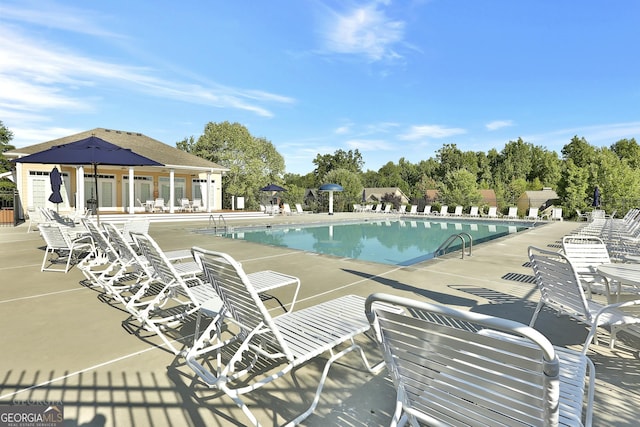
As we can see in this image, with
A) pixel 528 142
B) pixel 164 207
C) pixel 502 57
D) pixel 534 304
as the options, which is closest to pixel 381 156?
pixel 528 142

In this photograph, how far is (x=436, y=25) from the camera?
20.6 m

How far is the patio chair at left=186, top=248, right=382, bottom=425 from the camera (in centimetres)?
206

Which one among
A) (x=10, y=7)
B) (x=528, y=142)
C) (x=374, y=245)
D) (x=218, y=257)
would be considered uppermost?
(x=528, y=142)

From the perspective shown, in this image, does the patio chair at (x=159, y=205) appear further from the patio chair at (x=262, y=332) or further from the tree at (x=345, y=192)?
the patio chair at (x=262, y=332)

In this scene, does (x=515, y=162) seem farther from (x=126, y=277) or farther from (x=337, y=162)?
(x=126, y=277)

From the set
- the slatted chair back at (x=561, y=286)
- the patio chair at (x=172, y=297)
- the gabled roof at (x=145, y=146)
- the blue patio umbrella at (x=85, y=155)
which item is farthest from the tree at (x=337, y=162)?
the slatted chair back at (x=561, y=286)

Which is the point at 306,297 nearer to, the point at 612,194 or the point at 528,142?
the point at 612,194

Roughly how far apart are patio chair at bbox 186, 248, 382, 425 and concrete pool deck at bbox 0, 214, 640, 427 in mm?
169

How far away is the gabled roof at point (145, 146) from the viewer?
841 inches

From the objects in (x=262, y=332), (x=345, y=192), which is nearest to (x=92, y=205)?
(x=262, y=332)

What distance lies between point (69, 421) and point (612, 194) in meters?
29.5

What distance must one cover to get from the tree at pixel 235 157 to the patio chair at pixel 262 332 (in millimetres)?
25749

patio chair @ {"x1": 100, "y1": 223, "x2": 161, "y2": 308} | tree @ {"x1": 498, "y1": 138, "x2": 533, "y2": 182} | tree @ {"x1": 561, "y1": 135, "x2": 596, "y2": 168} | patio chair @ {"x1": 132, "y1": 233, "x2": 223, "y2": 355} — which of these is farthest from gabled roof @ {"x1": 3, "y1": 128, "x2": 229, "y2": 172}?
tree @ {"x1": 561, "y1": 135, "x2": 596, "y2": 168}

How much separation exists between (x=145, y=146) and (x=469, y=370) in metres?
26.6
